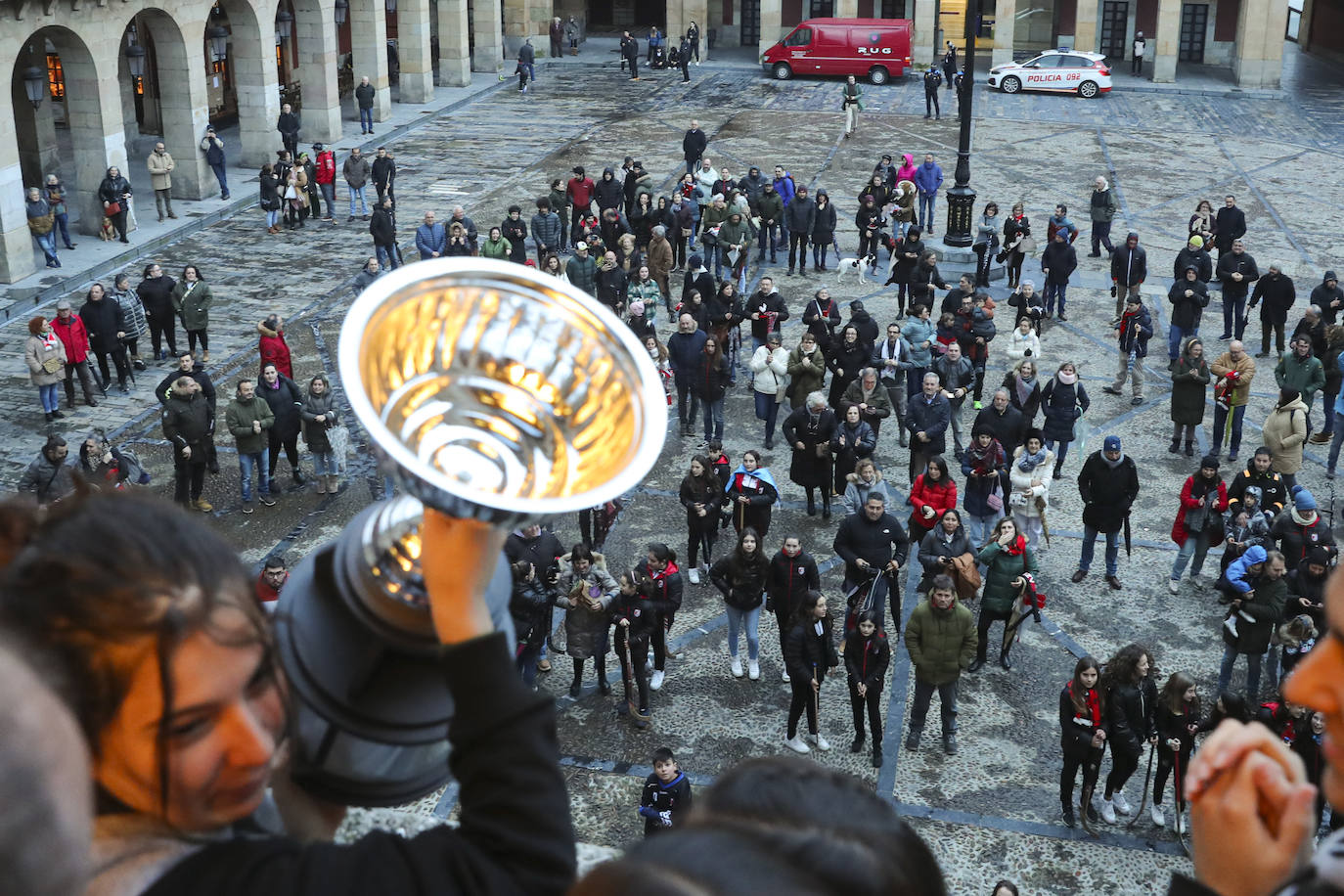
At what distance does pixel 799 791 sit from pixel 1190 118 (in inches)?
1599

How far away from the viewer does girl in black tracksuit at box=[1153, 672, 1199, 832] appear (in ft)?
31.8

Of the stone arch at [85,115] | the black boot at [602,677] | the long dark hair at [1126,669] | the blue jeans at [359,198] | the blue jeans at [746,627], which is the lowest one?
the black boot at [602,677]

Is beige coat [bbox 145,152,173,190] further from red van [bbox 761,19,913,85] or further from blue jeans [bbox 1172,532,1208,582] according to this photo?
red van [bbox 761,19,913,85]

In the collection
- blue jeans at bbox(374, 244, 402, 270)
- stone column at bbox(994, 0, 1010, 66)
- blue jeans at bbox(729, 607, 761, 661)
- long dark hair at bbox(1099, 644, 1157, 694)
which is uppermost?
stone column at bbox(994, 0, 1010, 66)

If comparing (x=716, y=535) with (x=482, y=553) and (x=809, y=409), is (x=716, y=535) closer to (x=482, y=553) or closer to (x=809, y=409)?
(x=809, y=409)

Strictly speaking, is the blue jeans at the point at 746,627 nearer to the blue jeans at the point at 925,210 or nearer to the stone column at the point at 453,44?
the blue jeans at the point at 925,210

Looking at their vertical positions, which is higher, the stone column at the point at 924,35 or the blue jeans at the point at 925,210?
the stone column at the point at 924,35

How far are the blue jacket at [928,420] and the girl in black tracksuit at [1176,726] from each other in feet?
16.7

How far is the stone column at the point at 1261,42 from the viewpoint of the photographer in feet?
139

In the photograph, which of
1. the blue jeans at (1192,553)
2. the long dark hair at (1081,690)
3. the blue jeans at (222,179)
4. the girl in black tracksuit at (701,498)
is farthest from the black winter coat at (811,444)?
the blue jeans at (222,179)

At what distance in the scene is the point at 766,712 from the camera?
11.5 meters

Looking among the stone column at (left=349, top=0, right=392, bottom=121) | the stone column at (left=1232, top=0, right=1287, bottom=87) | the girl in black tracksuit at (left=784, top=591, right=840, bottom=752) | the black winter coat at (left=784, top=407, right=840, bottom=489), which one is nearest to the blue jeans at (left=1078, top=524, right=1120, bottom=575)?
the black winter coat at (left=784, top=407, right=840, bottom=489)

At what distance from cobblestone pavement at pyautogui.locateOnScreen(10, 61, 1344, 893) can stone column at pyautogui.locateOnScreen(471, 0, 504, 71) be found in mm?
2698

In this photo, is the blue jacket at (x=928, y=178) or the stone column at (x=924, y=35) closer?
the blue jacket at (x=928, y=178)
